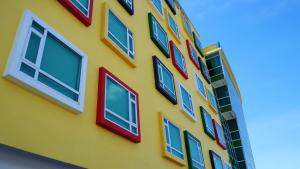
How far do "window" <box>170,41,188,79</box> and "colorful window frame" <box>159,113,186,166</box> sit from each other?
3949 mm

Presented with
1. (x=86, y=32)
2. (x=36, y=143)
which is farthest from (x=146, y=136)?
(x=36, y=143)

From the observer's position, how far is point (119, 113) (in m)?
7.70

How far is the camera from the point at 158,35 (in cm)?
1359

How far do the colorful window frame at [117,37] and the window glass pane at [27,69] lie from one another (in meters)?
3.06

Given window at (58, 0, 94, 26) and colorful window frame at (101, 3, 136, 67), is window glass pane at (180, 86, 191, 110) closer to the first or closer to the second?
colorful window frame at (101, 3, 136, 67)

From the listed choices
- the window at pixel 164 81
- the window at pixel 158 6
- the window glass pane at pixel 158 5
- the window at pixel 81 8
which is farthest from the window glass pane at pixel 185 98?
the window at pixel 81 8

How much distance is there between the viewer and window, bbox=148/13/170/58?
12.4 meters

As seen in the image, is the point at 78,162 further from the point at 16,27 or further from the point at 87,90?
the point at 16,27

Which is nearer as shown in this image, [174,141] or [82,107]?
[82,107]

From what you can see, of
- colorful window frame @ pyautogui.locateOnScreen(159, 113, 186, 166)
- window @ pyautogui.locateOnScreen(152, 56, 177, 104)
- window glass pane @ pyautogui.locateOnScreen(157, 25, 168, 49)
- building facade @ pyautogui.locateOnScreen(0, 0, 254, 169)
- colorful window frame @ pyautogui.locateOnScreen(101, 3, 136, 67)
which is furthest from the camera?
window glass pane @ pyautogui.locateOnScreen(157, 25, 168, 49)

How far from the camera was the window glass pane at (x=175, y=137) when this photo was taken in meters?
10.5

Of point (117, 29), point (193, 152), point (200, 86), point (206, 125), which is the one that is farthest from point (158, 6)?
point (193, 152)

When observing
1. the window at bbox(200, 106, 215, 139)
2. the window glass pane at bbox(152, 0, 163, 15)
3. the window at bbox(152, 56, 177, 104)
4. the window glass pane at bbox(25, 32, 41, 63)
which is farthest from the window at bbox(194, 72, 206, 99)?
the window glass pane at bbox(25, 32, 41, 63)

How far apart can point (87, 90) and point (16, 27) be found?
2129 millimetres
